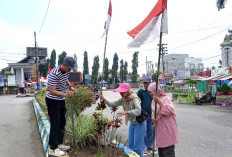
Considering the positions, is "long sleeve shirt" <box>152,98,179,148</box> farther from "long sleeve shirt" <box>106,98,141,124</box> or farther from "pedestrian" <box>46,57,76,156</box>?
"pedestrian" <box>46,57,76,156</box>

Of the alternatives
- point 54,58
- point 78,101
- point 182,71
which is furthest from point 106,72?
point 78,101

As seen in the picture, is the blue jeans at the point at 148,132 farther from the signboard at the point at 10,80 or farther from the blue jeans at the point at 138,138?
the signboard at the point at 10,80

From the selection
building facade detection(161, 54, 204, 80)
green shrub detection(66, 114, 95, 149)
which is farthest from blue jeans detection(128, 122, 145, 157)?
building facade detection(161, 54, 204, 80)

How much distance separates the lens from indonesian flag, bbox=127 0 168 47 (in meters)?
2.63

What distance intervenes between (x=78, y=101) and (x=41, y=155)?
1.81 meters

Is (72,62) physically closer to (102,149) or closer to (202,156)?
(102,149)

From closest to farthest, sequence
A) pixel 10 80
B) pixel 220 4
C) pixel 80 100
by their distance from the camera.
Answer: pixel 80 100
pixel 220 4
pixel 10 80

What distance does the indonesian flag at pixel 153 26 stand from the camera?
8.64 feet

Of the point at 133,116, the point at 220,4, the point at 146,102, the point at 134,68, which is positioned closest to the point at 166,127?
the point at 133,116

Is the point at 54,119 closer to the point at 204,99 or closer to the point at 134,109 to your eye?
A: the point at 134,109

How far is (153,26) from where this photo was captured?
107 inches

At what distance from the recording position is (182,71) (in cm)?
7456

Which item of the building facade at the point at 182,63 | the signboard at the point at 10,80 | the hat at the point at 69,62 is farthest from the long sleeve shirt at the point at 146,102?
the building facade at the point at 182,63

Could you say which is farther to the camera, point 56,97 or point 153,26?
point 56,97
